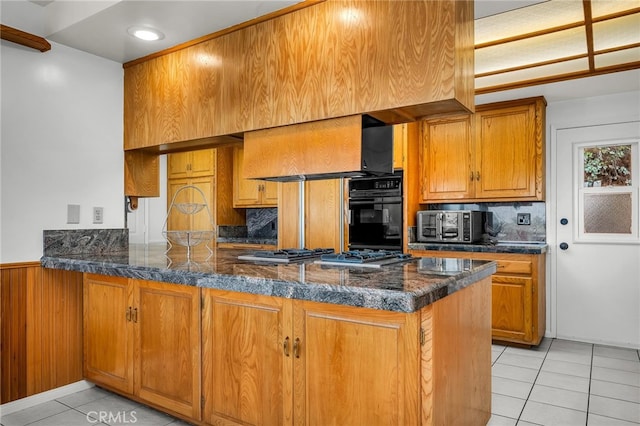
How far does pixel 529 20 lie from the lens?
8.89ft

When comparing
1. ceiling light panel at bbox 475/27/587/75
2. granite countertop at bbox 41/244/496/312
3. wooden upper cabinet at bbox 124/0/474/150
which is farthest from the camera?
ceiling light panel at bbox 475/27/587/75

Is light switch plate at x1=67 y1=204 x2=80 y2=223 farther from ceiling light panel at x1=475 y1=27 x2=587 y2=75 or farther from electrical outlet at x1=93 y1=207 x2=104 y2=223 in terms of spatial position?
ceiling light panel at x1=475 y1=27 x2=587 y2=75

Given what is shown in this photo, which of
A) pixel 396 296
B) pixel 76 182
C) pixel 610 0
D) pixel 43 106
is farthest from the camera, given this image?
pixel 76 182

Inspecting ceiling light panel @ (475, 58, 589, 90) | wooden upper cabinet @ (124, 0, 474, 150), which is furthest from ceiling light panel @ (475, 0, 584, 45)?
wooden upper cabinet @ (124, 0, 474, 150)

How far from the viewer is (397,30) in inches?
77.6

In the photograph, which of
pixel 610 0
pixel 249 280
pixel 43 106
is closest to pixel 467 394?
pixel 249 280

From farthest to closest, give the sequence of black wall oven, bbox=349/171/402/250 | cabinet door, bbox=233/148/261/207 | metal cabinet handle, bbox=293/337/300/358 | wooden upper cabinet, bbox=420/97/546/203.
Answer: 1. cabinet door, bbox=233/148/261/207
2. black wall oven, bbox=349/171/402/250
3. wooden upper cabinet, bbox=420/97/546/203
4. metal cabinet handle, bbox=293/337/300/358

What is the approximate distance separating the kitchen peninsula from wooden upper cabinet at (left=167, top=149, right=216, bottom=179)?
3021 mm

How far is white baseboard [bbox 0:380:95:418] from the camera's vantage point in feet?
8.13

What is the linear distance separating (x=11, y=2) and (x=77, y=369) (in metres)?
2.31

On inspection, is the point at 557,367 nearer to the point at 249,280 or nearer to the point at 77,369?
the point at 249,280

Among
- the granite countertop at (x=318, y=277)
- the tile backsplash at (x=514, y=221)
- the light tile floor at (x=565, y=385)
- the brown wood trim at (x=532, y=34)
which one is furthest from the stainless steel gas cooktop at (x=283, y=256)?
the tile backsplash at (x=514, y=221)

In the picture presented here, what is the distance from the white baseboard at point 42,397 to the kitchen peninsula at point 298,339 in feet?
1.26

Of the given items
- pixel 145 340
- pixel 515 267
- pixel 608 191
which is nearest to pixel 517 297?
pixel 515 267
